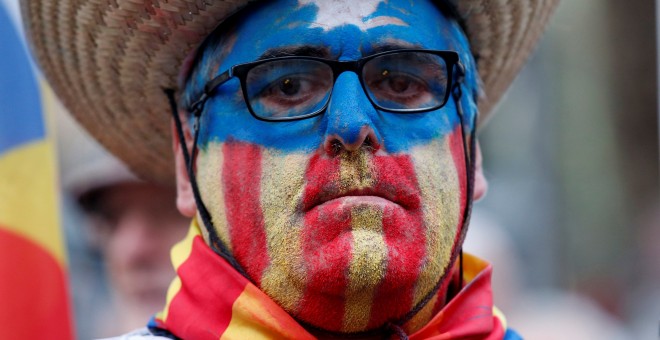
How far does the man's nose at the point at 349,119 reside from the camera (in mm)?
2135

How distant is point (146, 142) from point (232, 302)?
0.87m

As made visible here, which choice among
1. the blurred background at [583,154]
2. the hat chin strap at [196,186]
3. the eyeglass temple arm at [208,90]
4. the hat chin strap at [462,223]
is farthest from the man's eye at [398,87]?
the blurred background at [583,154]

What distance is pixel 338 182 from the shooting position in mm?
2148

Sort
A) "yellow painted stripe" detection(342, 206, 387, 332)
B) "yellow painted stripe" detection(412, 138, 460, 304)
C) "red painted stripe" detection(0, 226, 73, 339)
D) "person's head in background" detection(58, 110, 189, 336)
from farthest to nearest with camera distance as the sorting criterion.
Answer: "person's head in background" detection(58, 110, 189, 336)
"red painted stripe" detection(0, 226, 73, 339)
"yellow painted stripe" detection(412, 138, 460, 304)
"yellow painted stripe" detection(342, 206, 387, 332)

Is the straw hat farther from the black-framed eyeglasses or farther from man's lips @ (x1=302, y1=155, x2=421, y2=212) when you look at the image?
man's lips @ (x1=302, y1=155, x2=421, y2=212)

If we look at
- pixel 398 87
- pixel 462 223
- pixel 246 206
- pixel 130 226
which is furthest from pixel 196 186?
pixel 130 226

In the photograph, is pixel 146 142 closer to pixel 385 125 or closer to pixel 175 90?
pixel 175 90

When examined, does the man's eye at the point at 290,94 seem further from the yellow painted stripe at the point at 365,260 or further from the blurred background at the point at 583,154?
the blurred background at the point at 583,154

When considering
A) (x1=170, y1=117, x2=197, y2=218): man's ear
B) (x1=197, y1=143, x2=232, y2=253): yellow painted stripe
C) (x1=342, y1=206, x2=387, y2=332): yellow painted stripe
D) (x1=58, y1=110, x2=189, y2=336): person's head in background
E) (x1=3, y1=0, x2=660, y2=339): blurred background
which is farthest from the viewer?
(x1=3, y1=0, x2=660, y2=339): blurred background

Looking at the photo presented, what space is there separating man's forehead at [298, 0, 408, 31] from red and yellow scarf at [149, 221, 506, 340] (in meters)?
0.61

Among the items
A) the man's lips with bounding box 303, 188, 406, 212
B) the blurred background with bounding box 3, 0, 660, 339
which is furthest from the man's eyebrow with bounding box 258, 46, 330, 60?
the blurred background with bounding box 3, 0, 660, 339

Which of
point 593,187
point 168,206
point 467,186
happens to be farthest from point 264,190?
point 593,187

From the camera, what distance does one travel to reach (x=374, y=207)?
7.02ft

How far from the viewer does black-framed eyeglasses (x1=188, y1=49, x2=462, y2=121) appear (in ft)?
7.41
